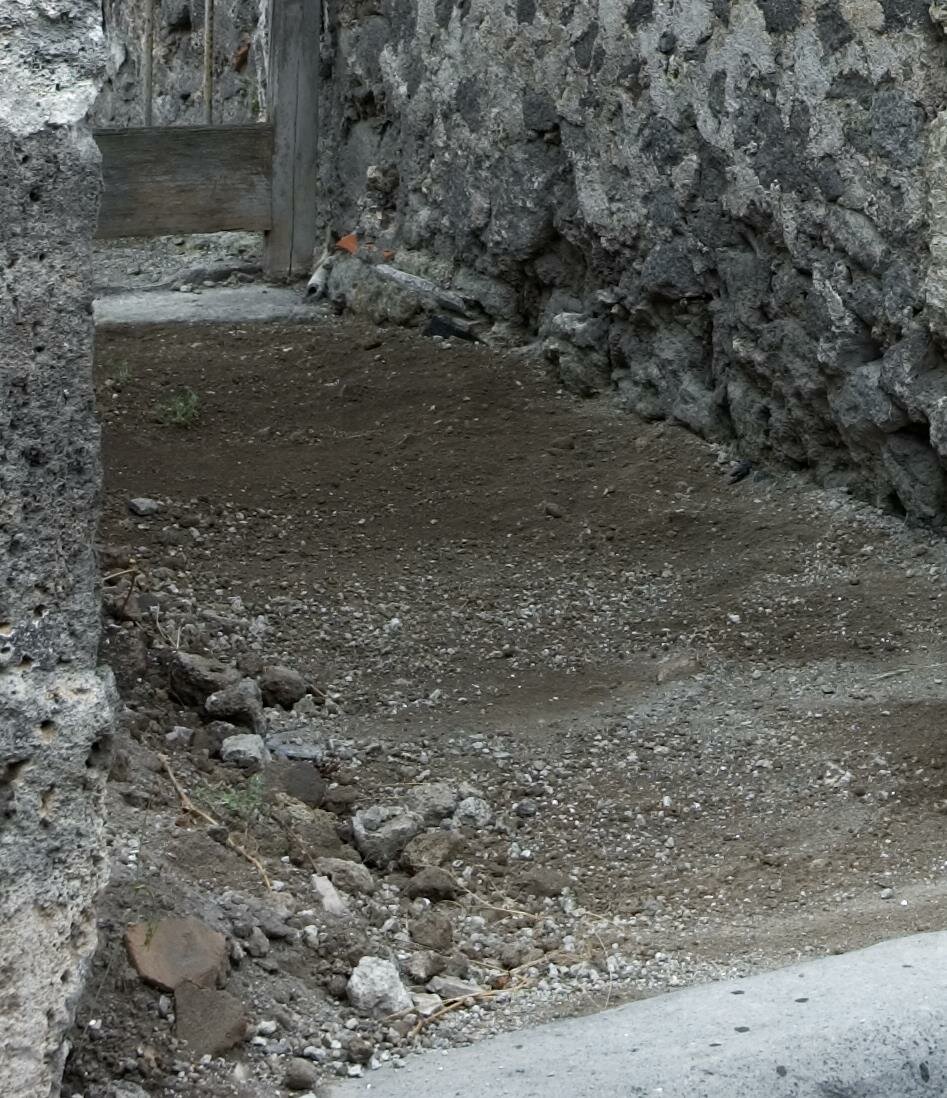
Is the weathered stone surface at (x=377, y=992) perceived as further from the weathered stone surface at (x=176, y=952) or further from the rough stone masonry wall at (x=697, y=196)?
the rough stone masonry wall at (x=697, y=196)

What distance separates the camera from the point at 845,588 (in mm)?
4352

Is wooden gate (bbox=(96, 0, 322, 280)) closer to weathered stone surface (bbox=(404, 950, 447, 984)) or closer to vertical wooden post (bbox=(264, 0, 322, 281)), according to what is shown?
vertical wooden post (bbox=(264, 0, 322, 281))

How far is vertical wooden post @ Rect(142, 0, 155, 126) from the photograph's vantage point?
823 centimetres

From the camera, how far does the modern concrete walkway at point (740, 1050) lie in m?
2.39

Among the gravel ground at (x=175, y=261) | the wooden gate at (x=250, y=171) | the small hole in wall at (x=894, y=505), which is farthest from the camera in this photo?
the gravel ground at (x=175, y=261)

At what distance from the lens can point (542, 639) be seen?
170 inches

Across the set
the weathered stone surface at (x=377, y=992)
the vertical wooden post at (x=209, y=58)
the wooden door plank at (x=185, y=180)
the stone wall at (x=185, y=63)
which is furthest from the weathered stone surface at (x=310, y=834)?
the vertical wooden post at (x=209, y=58)

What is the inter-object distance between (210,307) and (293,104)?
0.88 m

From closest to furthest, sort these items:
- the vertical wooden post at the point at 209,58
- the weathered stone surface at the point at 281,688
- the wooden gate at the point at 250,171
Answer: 1. the weathered stone surface at the point at 281,688
2. the wooden gate at the point at 250,171
3. the vertical wooden post at the point at 209,58

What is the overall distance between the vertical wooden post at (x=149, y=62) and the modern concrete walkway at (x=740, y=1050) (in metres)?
6.49

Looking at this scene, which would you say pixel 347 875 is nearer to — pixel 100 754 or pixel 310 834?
pixel 310 834

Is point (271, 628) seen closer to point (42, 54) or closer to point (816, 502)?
point (816, 502)

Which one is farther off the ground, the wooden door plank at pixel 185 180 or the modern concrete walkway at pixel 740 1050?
the wooden door plank at pixel 185 180

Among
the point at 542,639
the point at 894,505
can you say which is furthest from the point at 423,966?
the point at 894,505
